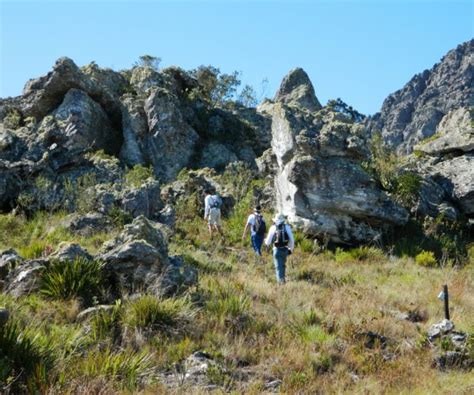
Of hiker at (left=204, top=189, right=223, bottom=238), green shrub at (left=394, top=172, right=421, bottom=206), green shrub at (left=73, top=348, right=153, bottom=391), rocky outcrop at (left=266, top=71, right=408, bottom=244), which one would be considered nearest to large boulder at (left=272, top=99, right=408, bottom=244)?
rocky outcrop at (left=266, top=71, right=408, bottom=244)

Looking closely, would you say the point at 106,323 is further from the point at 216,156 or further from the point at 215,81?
the point at 215,81

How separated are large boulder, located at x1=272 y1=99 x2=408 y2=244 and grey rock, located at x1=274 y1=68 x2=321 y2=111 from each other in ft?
70.7

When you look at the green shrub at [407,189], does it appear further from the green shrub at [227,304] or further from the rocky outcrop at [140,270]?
the rocky outcrop at [140,270]

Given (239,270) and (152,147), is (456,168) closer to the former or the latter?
(239,270)

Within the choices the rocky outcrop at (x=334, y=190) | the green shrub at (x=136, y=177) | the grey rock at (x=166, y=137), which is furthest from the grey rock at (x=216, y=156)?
the rocky outcrop at (x=334, y=190)

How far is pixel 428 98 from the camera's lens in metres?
121

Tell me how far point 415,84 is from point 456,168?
118078 millimetres

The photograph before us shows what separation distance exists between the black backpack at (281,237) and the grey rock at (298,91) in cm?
2827

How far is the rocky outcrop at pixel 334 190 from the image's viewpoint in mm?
17531

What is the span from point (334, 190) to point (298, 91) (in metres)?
27.7

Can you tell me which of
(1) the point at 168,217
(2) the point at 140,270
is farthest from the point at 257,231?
(2) the point at 140,270

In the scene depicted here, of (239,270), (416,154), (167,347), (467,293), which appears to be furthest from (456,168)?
(167,347)

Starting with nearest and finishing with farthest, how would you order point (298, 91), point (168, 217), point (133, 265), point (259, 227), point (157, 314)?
1. point (157, 314)
2. point (133, 265)
3. point (259, 227)
4. point (168, 217)
5. point (298, 91)

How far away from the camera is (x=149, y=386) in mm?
5789
